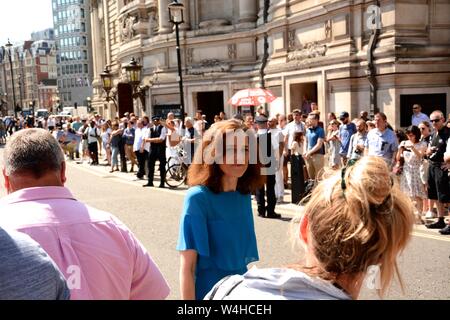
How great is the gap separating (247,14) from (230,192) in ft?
75.5

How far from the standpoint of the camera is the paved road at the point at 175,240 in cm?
579

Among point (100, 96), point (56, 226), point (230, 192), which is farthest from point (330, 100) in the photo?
point (100, 96)

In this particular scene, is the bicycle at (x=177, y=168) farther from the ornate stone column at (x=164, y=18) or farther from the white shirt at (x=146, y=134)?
the ornate stone column at (x=164, y=18)

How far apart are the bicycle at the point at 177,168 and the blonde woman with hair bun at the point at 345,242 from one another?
41.6 ft

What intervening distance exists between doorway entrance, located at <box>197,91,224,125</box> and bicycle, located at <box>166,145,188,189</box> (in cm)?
1285

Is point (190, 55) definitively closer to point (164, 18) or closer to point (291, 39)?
point (164, 18)

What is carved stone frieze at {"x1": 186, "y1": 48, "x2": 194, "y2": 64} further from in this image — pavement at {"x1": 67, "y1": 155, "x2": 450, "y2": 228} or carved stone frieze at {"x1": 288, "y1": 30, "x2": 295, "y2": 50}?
carved stone frieze at {"x1": 288, "y1": 30, "x2": 295, "y2": 50}

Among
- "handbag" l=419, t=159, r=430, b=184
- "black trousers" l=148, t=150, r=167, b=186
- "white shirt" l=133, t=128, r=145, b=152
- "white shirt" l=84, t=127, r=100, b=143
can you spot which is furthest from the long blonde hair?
"white shirt" l=84, t=127, r=100, b=143

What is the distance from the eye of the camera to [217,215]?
10.4ft

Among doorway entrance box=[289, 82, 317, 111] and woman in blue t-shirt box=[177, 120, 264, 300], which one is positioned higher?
doorway entrance box=[289, 82, 317, 111]

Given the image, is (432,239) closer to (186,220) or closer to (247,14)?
(186,220)

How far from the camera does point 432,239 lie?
7750 mm

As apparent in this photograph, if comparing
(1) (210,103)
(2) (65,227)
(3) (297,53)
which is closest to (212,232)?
(2) (65,227)

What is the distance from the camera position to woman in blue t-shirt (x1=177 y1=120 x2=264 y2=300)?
120 inches
